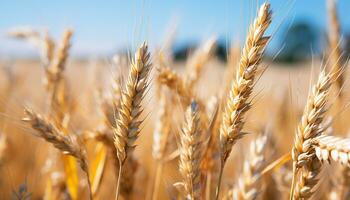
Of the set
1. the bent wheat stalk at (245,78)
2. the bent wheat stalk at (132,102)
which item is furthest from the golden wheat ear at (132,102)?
the bent wheat stalk at (245,78)

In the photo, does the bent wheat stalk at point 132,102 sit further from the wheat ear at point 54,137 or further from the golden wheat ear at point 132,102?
the wheat ear at point 54,137

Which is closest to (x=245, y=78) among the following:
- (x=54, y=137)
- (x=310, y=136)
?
(x=310, y=136)

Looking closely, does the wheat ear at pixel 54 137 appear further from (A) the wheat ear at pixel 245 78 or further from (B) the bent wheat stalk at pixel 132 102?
(A) the wheat ear at pixel 245 78

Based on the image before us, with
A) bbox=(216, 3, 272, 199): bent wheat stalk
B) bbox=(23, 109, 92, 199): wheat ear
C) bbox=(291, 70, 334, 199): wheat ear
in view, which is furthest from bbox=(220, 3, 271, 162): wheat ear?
bbox=(23, 109, 92, 199): wheat ear

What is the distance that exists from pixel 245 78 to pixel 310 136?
236mm

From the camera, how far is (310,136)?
1017 millimetres

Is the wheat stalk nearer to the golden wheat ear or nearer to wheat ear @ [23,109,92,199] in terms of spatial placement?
the golden wheat ear

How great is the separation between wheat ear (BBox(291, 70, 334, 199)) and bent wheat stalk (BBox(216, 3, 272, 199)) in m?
0.16

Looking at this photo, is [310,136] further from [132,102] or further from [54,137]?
[54,137]

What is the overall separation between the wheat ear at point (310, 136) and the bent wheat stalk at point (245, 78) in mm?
164

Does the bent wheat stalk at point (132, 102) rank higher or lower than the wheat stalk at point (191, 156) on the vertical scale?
higher

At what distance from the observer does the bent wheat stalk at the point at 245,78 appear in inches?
41.5

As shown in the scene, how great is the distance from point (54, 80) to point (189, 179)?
105 centimetres

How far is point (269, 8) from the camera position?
1077 millimetres
